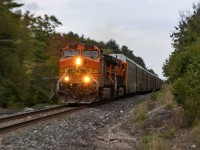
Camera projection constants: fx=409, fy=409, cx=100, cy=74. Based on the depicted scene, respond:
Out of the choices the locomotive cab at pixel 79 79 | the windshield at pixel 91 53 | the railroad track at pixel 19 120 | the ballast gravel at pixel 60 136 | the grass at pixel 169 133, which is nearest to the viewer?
the ballast gravel at pixel 60 136

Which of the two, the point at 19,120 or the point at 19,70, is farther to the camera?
the point at 19,70

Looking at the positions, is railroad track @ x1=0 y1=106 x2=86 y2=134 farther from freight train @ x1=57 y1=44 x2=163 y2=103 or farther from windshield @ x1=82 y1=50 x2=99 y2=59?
windshield @ x1=82 y1=50 x2=99 y2=59

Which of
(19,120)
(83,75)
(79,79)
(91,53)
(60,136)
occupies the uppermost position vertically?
(91,53)

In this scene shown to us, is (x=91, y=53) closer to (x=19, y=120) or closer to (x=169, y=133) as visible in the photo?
(x=19, y=120)

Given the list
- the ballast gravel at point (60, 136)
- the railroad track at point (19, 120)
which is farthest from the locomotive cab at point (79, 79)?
the ballast gravel at point (60, 136)

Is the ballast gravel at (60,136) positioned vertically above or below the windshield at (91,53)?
below

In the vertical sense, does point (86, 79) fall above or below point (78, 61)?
below

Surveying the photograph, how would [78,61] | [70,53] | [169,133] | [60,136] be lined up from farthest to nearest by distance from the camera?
[70,53] → [78,61] → [169,133] → [60,136]

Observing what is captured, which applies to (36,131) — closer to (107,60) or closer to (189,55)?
(189,55)

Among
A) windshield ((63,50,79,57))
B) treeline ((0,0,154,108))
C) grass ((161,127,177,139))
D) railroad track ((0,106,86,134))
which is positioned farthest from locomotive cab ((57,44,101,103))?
grass ((161,127,177,139))

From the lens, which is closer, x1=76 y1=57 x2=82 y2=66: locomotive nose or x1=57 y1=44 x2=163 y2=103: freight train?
x1=57 y1=44 x2=163 y2=103: freight train

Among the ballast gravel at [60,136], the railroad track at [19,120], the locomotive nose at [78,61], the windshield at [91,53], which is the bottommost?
the ballast gravel at [60,136]

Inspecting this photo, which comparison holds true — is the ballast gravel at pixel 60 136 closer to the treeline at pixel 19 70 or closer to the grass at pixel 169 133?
the grass at pixel 169 133

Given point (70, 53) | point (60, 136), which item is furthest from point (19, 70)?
point (60, 136)
